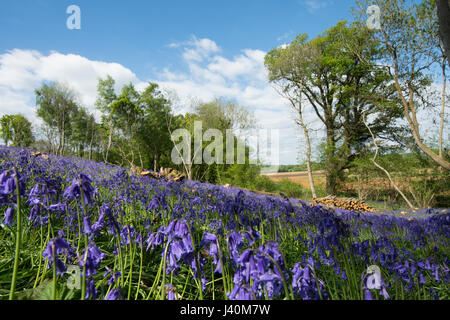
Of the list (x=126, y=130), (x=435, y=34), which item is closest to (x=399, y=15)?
(x=435, y=34)

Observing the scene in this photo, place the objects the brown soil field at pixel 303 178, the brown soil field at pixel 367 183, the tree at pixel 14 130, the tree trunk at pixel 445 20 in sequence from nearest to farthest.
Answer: the tree trunk at pixel 445 20 → the brown soil field at pixel 367 183 → the brown soil field at pixel 303 178 → the tree at pixel 14 130

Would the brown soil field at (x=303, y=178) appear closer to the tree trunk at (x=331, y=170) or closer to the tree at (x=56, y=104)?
the tree trunk at (x=331, y=170)

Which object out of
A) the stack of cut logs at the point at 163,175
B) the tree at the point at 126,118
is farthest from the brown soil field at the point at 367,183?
the tree at the point at 126,118

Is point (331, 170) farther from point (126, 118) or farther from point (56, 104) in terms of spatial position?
point (56, 104)

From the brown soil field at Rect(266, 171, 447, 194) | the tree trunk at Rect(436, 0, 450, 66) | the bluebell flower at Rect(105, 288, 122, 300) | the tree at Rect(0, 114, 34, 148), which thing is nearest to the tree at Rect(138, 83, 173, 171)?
the tree at Rect(0, 114, 34, 148)

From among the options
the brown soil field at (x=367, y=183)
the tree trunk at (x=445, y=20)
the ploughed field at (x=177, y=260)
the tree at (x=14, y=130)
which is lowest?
the brown soil field at (x=367, y=183)

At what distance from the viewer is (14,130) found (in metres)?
32.3

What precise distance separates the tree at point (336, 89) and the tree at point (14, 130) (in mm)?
33306

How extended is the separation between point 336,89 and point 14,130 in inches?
1647

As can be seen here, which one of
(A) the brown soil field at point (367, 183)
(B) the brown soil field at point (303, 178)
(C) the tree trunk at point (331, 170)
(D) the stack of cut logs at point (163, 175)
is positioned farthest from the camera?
(B) the brown soil field at point (303, 178)

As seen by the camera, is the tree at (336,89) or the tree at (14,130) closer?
the tree at (336,89)

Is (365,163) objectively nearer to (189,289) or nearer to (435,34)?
(435,34)

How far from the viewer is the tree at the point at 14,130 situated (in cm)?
Result: 3041

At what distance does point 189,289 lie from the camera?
2.10m
